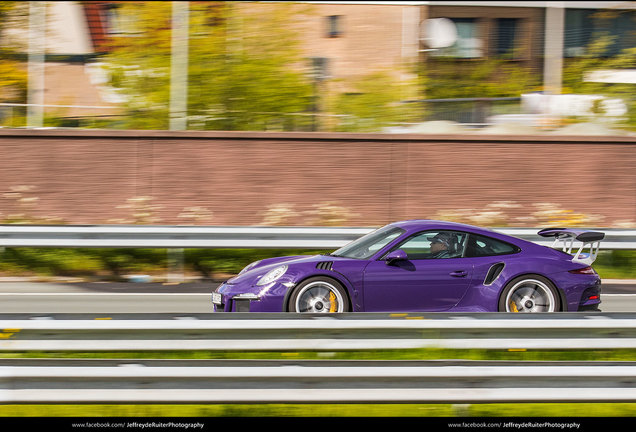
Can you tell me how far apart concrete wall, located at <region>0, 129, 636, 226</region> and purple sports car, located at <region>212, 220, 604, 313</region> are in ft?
26.5

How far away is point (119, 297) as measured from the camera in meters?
11.5

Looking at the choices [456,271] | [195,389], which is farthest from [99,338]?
[456,271]

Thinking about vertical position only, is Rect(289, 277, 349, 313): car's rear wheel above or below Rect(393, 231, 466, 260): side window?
below

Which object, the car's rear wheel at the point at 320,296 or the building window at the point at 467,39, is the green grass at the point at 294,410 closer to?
the car's rear wheel at the point at 320,296

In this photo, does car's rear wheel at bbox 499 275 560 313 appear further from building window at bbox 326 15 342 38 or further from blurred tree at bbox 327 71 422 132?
building window at bbox 326 15 342 38

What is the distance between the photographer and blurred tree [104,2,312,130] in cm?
1934

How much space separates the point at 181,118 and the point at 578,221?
877 centimetres

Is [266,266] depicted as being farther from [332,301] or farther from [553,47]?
[553,47]

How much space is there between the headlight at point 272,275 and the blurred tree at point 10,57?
50.3ft

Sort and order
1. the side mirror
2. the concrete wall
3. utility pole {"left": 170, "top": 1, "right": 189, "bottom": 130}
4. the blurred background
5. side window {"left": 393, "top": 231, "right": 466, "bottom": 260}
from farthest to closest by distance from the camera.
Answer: utility pole {"left": 170, "top": 1, "right": 189, "bottom": 130}
the blurred background
the concrete wall
side window {"left": 393, "top": 231, "right": 466, "bottom": 260}
the side mirror

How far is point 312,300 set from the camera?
26.8ft

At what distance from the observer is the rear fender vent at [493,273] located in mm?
8352

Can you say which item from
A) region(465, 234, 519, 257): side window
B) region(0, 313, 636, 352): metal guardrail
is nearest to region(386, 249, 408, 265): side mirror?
region(465, 234, 519, 257): side window

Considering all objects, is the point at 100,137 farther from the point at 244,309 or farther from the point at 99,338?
the point at 99,338
